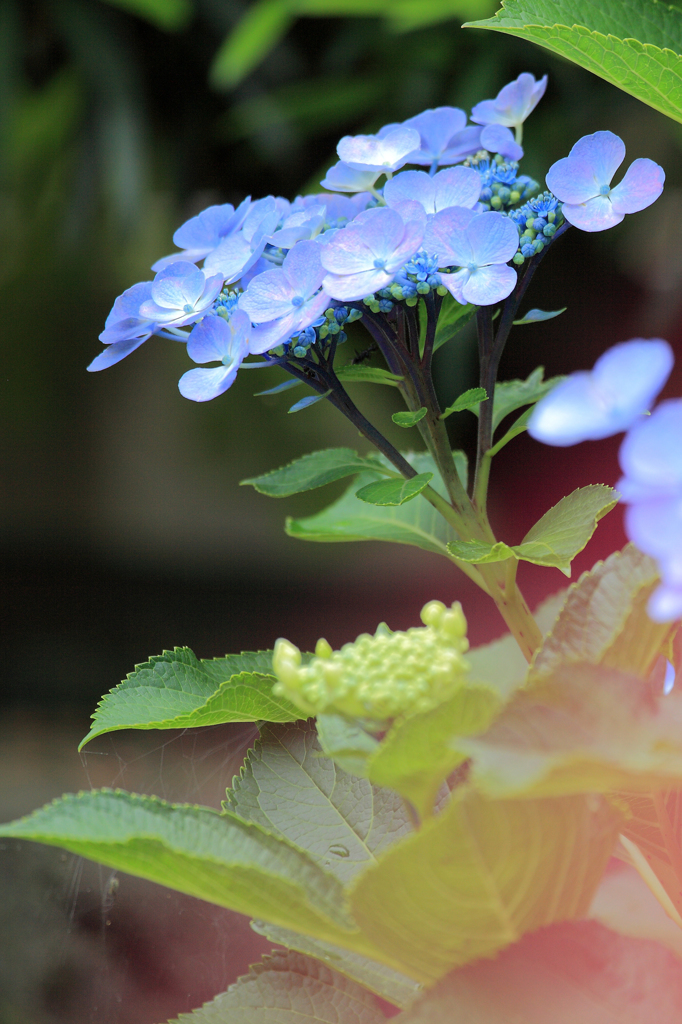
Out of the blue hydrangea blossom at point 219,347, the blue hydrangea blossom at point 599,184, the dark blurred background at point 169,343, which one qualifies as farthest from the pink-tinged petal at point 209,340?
the dark blurred background at point 169,343

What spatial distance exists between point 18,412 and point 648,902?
1927mm

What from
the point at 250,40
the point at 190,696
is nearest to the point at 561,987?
the point at 190,696

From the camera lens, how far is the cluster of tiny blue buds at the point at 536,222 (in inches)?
10.3

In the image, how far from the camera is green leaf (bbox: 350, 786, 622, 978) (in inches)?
5.6

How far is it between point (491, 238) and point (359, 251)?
0.04 meters

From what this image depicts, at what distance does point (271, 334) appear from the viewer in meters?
0.22

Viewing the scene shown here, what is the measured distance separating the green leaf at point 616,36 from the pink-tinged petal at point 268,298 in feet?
0.32

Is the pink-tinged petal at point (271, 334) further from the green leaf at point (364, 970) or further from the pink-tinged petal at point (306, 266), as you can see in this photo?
the green leaf at point (364, 970)

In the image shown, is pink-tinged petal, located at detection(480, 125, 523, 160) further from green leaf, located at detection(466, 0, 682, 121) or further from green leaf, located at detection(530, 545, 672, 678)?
green leaf, located at detection(530, 545, 672, 678)

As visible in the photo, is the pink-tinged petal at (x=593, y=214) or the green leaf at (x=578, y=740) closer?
the green leaf at (x=578, y=740)

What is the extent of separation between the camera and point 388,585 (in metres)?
1.84

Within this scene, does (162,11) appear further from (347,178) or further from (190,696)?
(190,696)

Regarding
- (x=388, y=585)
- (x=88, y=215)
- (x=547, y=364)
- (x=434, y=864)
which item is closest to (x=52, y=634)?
(x=388, y=585)

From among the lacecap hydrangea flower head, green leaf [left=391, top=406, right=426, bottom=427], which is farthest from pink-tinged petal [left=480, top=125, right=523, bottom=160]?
green leaf [left=391, top=406, right=426, bottom=427]
